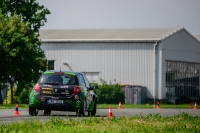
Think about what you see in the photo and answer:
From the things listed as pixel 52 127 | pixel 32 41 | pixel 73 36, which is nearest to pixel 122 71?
pixel 73 36

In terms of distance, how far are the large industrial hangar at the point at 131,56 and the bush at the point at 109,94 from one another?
5.69 metres

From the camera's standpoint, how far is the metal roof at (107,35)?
239 ft

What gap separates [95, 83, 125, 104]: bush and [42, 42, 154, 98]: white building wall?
5769 millimetres

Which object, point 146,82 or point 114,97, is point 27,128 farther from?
point 146,82

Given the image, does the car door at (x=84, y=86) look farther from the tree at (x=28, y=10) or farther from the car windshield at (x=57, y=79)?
the tree at (x=28, y=10)

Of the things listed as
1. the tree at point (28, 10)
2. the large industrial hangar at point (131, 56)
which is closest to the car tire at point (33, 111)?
the tree at point (28, 10)

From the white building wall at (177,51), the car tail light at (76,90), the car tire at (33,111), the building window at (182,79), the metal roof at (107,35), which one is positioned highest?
the metal roof at (107,35)

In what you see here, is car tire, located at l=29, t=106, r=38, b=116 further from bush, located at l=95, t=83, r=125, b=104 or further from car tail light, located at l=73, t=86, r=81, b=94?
bush, located at l=95, t=83, r=125, b=104

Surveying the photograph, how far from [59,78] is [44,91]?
83 centimetres

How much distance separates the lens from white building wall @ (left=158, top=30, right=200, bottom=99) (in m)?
72.1

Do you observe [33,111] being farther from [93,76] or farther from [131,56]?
[93,76]

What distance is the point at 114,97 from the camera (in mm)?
65688

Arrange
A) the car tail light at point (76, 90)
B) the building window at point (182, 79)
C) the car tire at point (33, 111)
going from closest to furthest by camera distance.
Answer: the car tail light at point (76, 90)
the car tire at point (33, 111)
the building window at point (182, 79)

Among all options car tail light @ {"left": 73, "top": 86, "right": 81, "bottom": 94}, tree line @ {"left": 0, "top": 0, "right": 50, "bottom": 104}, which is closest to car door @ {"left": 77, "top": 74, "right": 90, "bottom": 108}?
car tail light @ {"left": 73, "top": 86, "right": 81, "bottom": 94}
